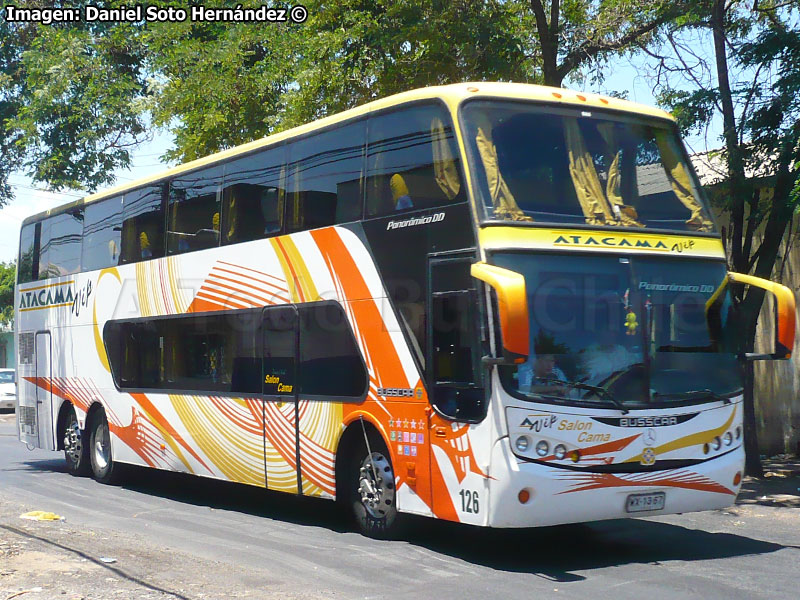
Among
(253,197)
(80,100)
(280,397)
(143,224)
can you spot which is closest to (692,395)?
(280,397)

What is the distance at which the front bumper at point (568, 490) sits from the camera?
352 inches

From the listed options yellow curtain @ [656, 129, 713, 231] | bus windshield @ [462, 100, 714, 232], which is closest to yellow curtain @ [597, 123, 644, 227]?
bus windshield @ [462, 100, 714, 232]

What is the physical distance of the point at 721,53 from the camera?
15953 millimetres

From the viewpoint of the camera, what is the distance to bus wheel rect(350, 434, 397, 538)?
10.7m

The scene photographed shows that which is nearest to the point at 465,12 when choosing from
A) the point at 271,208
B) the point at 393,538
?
the point at 271,208

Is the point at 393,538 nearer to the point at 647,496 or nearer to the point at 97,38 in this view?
the point at 647,496

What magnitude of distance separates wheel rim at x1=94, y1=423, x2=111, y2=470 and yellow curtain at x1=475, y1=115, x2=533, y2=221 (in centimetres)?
940

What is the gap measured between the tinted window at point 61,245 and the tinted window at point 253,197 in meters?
4.84

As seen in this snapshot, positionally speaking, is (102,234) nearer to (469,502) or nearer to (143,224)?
(143,224)

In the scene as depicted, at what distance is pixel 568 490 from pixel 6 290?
55.8 metres

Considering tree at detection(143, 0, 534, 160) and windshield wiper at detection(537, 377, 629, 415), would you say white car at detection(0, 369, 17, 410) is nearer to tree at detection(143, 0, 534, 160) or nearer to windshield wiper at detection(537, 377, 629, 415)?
tree at detection(143, 0, 534, 160)

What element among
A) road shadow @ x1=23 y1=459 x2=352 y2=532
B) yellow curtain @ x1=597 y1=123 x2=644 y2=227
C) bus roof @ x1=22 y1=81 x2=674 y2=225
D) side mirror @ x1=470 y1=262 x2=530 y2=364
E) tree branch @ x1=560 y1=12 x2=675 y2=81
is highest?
tree branch @ x1=560 y1=12 x2=675 y2=81

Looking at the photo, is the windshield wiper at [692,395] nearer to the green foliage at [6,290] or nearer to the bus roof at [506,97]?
the bus roof at [506,97]

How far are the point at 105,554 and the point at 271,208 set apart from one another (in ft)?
15.6
